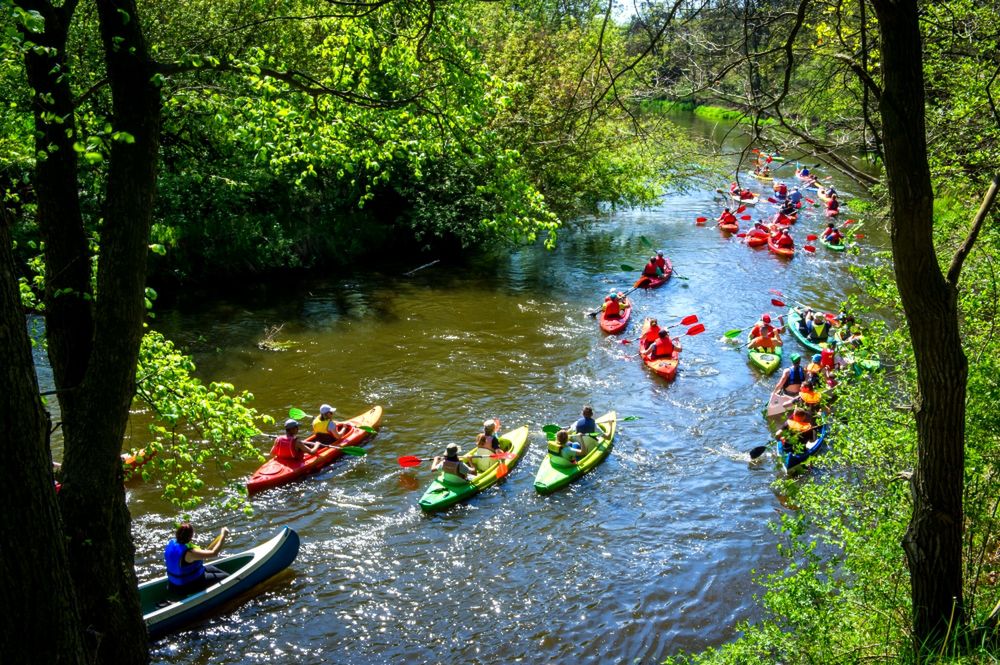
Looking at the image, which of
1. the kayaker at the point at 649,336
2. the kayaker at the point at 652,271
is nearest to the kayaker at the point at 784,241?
the kayaker at the point at 652,271

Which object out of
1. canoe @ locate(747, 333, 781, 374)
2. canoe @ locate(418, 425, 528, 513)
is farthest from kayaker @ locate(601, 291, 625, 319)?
canoe @ locate(418, 425, 528, 513)

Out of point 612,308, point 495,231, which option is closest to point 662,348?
point 612,308

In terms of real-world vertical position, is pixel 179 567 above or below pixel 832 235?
below

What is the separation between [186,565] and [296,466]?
112 inches

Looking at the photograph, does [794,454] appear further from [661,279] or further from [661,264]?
→ [661,264]

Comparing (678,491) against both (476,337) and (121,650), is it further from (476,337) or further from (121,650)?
(121,650)

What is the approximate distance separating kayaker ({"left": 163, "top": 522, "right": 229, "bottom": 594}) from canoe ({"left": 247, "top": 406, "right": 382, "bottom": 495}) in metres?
2.21

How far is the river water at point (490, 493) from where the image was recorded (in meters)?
8.52

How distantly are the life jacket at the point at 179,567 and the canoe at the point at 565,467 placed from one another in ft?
15.4

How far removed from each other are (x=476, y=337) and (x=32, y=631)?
13812 millimetres

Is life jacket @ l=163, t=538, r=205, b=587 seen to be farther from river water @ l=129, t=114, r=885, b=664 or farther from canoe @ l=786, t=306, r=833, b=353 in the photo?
canoe @ l=786, t=306, r=833, b=353

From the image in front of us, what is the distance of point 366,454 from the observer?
1199 centimetres

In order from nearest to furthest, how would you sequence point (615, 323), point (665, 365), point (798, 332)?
1. point (665, 365)
2. point (798, 332)
3. point (615, 323)

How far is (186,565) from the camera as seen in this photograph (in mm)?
8430
